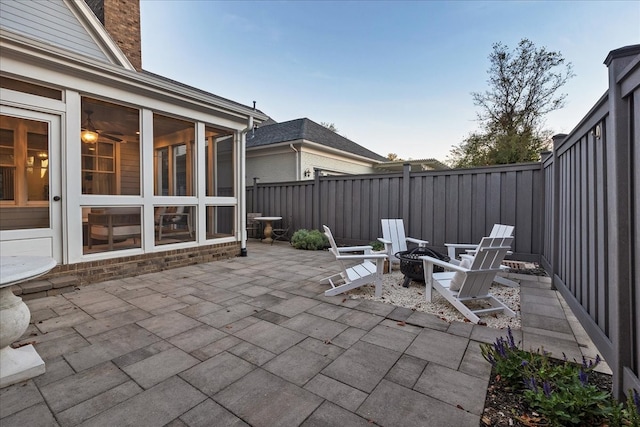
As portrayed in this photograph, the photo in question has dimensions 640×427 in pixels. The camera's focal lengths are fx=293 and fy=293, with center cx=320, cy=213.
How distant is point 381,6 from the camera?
9.04 meters

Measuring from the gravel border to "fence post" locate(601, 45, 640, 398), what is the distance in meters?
1.21

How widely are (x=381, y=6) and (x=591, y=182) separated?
30.0 ft

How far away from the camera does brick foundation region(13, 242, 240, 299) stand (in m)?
3.58

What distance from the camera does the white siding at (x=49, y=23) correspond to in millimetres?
5160

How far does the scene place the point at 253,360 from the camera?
213cm

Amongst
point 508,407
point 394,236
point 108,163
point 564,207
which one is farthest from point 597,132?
point 108,163

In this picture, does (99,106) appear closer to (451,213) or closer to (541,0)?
(451,213)

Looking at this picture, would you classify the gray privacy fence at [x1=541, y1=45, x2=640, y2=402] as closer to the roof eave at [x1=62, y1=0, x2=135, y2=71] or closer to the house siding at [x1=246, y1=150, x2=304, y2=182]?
the roof eave at [x1=62, y1=0, x2=135, y2=71]

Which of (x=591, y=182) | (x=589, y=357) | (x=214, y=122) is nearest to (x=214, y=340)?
(x=589, y=357)

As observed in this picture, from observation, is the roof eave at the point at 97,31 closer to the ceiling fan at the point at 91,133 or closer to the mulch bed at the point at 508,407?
the ceiling fan at the point at 91,133

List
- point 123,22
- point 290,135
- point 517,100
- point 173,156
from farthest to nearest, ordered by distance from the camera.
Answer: point 517,100
point 290,135
point 123,22
point 173,156

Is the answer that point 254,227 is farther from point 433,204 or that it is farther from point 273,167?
point 433,204

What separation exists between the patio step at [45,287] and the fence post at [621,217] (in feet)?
17.4

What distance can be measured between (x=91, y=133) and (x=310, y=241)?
4573mm
